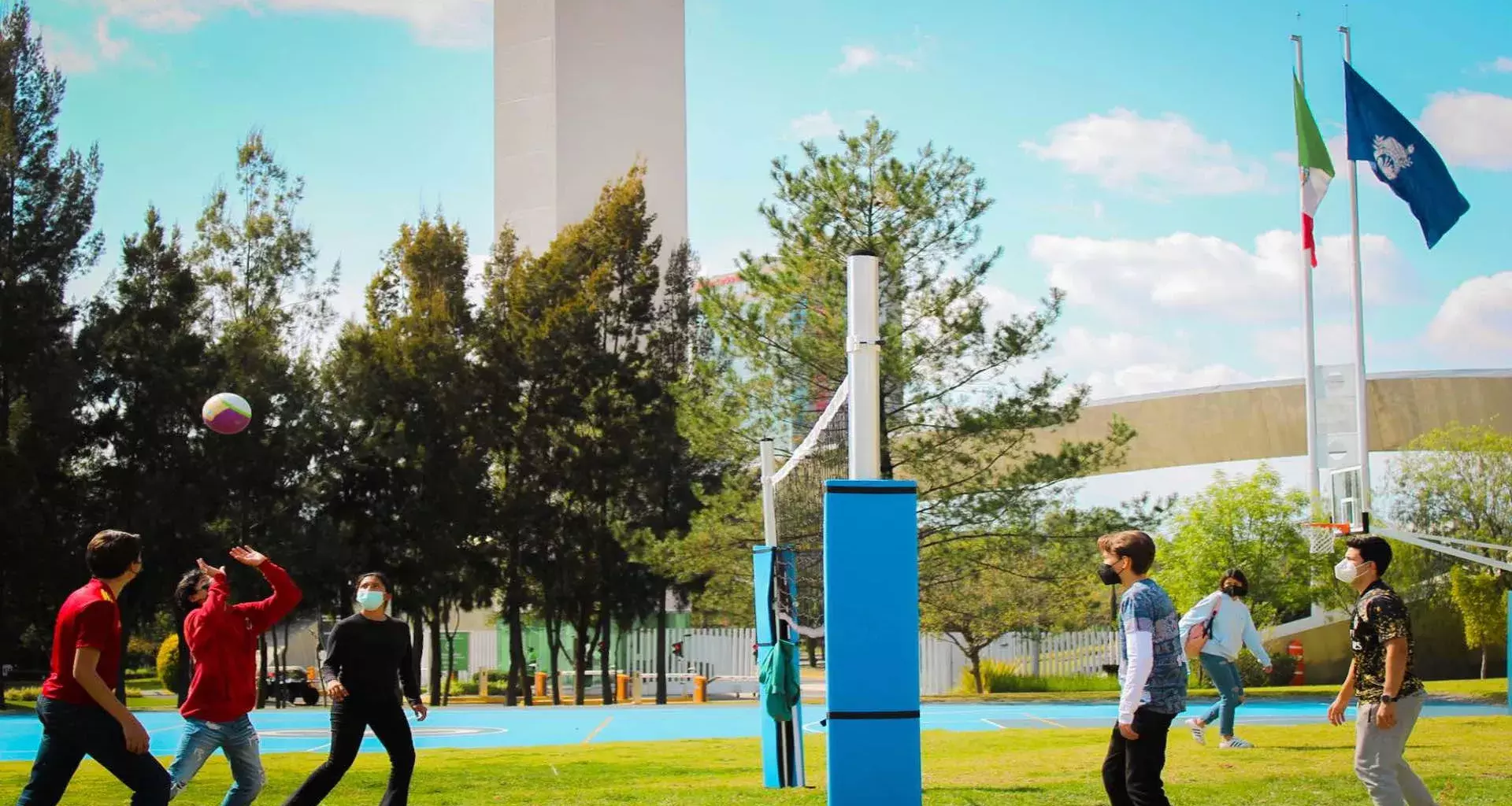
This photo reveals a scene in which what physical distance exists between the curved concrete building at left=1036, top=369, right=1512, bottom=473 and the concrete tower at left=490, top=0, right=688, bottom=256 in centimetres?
1904

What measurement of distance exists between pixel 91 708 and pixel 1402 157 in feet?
76.7

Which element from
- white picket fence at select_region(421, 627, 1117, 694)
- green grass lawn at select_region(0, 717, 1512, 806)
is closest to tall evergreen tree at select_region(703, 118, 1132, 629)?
white picket fence at select_region(421, 627, 1117, 694)

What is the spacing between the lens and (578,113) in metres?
54.0

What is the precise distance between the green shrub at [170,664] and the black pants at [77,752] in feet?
108

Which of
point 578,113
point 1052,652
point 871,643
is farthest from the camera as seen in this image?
point 578,113

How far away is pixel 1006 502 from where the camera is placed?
99.9 feet

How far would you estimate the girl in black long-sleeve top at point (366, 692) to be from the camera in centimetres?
903

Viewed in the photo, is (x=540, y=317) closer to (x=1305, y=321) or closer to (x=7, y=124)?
(x=7, y=124)

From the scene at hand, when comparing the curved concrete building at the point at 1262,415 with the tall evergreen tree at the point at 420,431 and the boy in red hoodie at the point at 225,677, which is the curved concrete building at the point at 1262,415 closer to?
the tall evergreen tree at the point at 420,431

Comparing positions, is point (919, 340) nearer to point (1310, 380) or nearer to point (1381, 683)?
point (1310, 380)

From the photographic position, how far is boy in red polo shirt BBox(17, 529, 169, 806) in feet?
22.2

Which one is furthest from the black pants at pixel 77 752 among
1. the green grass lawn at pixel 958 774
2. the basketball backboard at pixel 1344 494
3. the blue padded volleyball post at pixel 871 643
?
the basketball backboard at pixel 1344 494

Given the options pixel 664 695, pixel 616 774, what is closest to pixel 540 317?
pixel 664 695

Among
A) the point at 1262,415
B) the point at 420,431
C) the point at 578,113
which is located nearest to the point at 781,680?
the point at 420,431
